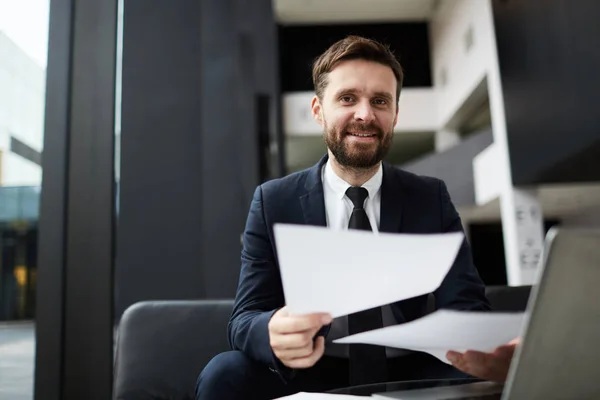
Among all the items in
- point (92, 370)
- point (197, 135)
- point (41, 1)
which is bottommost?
point (92, 370)

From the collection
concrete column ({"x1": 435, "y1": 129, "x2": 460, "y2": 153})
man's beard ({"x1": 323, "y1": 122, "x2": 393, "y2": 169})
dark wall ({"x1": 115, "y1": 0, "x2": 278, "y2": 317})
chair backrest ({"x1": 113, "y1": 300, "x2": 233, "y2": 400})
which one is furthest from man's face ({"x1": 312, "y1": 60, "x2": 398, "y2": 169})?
concrete column ({"x1": 435, "y1": 129, "x2": 460, "y2": 153})

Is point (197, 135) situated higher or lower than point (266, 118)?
lower

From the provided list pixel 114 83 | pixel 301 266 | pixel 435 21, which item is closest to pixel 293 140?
pixel 435 21

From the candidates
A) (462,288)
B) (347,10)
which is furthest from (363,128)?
(347,10)

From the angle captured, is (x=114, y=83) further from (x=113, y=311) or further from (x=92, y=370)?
(x=92, y=370)

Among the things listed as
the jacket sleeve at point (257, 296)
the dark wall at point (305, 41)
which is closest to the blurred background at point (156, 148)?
the jacket sleeve at point (257, 296)

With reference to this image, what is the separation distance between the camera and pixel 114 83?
7.27 ft

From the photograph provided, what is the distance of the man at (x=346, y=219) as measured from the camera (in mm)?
820

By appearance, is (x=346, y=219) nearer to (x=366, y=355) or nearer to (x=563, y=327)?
(x=366, y=355)

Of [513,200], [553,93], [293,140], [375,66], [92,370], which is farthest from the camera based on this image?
[293,140]

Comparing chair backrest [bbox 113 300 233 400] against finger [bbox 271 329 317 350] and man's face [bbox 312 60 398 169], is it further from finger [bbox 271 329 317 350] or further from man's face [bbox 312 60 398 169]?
finger [bbox 271 329 317 350]

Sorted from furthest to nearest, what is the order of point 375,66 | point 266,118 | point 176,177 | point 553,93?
point 553,93
point 266,118
point 176,177
point 375,66

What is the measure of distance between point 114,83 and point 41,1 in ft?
1.45

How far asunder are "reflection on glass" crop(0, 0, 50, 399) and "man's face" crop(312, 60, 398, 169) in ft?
4.89
